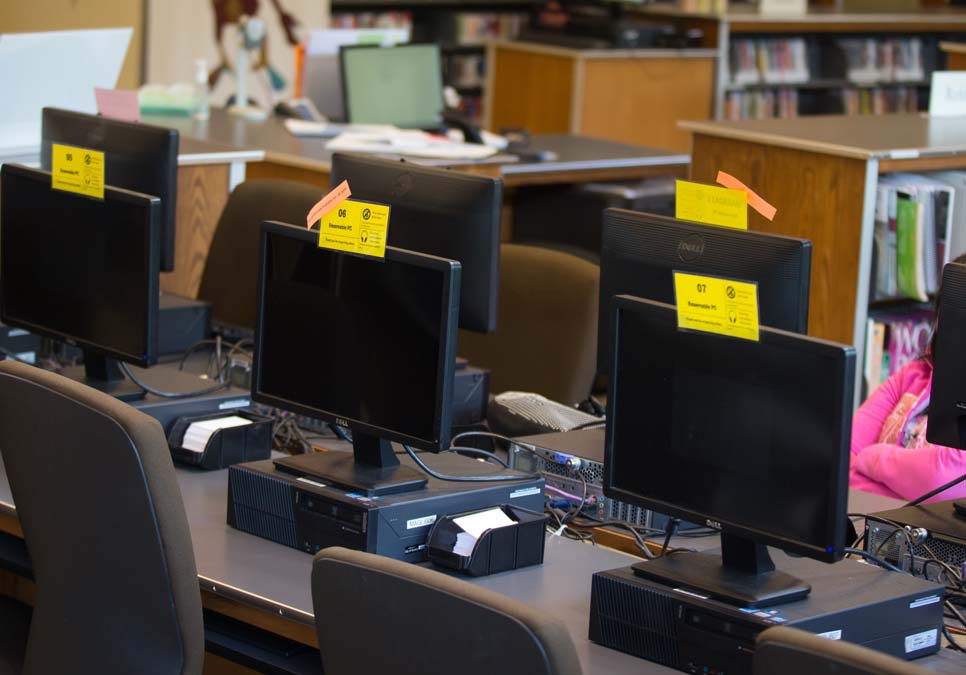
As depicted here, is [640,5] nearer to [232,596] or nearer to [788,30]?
[788,30]

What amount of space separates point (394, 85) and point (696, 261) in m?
3.42

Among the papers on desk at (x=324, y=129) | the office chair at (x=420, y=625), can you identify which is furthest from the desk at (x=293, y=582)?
the papers on desk at (x=324, y=129)

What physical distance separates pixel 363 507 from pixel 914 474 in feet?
3.78

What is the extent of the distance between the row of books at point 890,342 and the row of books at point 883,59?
4525 mm

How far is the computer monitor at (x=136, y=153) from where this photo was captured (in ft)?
9.89

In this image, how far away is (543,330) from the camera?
11.2 ft

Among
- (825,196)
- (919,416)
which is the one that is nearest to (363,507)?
(919,416)

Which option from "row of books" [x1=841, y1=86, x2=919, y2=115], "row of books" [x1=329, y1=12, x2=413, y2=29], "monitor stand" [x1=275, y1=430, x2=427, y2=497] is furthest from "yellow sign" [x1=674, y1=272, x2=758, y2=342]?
"row of books" [x1=841, y1=86, x2=919, y2=115]

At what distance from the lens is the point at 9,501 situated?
2387 mm

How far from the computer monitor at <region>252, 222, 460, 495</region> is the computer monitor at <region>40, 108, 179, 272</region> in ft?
2.19

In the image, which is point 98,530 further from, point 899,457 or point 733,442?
point 899,457

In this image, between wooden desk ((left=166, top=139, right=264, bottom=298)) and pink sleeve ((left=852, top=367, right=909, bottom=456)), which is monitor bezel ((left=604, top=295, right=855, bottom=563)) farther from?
wooden desk ((left=166, top=139, right=264, bottom=298))

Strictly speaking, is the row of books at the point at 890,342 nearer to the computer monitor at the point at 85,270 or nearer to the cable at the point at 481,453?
the cable at the point at 481,453

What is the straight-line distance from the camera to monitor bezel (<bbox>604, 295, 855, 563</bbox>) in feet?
5.77
